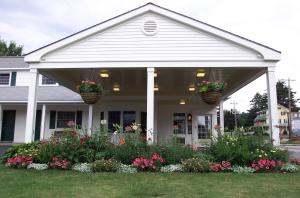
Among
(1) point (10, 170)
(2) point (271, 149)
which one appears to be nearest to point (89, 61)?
(1) point (10, 170)

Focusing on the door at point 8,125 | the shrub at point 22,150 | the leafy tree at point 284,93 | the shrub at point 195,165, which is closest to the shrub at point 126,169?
the shrub at point 195,165

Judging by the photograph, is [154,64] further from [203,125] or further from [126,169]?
[203,125]

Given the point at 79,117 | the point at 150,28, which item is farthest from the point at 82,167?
the point at 79,117

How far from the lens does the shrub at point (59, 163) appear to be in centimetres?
844

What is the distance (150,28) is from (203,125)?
1025cm

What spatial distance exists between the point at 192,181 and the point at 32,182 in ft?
11.1

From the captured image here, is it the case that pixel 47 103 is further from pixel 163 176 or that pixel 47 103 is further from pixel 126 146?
pixel 163 176

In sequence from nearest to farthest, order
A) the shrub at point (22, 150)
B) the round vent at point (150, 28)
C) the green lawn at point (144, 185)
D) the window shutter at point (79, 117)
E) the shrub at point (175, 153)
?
the green lawn at point (144, 185)
the shrub at point (175, 153)
the shrub at point (22, 150)
the round vent at point (150, 28)
the window shutter at point (79, 117)

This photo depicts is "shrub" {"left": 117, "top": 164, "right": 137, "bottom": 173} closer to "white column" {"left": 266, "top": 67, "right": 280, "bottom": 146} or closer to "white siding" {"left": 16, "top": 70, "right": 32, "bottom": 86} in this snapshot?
"white column" {"left": 266, "top": 67, "right": 280, "bottom": 146}

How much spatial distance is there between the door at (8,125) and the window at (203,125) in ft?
38.5

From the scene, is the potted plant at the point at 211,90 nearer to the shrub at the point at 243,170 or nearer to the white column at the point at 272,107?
the white column at the point at 272,107

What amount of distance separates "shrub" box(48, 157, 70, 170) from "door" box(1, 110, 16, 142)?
1359cm

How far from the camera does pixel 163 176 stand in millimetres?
7480

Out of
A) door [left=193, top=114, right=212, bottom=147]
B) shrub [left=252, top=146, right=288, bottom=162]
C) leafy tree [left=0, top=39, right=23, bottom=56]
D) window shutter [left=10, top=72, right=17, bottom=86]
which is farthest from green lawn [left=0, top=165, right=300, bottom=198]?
leafy tree [left=0, top=39, right=23, bottom=56]
